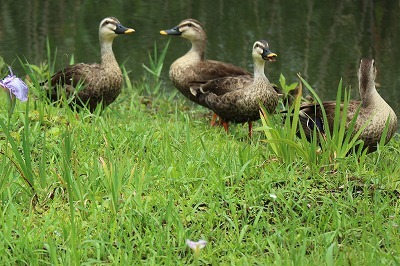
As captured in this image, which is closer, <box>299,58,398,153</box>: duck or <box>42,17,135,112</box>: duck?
<box>299,58,398,153</box>: duck

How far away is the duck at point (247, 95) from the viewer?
736 cm

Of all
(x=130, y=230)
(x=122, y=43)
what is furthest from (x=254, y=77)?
(x=122, y=43)

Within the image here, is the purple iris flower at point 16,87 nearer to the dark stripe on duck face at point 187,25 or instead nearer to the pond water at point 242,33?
the dark stripe on duck face at point 187,25

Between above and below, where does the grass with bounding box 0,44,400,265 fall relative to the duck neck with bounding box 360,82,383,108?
below

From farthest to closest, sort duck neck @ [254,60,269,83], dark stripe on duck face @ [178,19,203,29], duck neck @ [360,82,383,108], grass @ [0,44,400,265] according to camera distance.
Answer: dark stripe on duck face @ [178,19,203,29]
duck neck @ [254,60,269,83]
duck neck @ [360,82,383,108]
grass @ [0,44,400,265]

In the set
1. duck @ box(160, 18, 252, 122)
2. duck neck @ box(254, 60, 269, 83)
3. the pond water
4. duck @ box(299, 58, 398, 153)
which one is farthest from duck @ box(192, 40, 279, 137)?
the pond water

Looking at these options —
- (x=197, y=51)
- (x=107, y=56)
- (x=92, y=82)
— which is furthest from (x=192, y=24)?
(x=92, y=82)

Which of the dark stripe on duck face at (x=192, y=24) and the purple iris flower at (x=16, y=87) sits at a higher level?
the purple iris flower at (x=16, y=87)

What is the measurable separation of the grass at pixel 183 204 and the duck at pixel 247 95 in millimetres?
1579

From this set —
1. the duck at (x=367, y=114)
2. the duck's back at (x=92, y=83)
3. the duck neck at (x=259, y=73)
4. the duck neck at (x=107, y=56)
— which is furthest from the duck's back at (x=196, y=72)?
the duck at (x=367, y=114)

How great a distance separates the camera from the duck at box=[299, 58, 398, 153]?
6094 mm

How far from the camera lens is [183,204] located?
4.66 m

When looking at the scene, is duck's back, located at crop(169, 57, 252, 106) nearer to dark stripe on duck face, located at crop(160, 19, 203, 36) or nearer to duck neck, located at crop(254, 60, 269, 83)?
dark stripe on duck face, located at crop(160, 19, 203, 36)

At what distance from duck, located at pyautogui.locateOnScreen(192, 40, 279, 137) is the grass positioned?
1.58 meters
